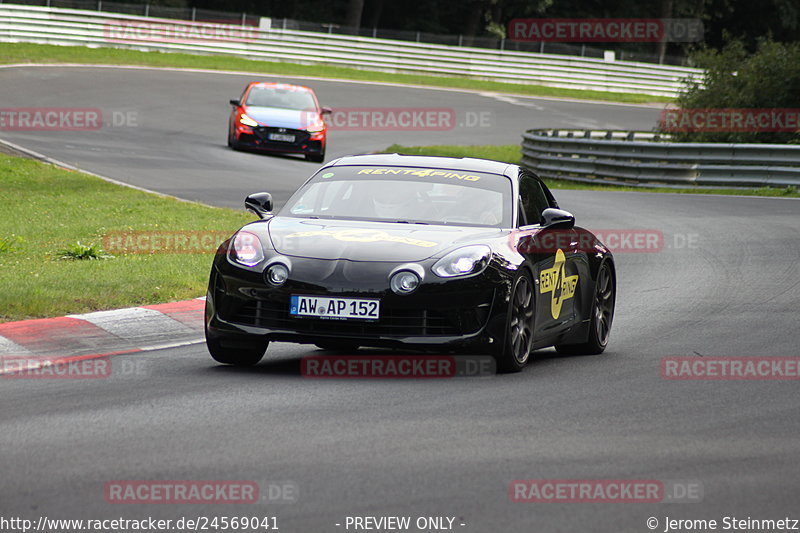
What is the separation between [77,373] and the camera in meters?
7.87

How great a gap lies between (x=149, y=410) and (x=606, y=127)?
3900 cm

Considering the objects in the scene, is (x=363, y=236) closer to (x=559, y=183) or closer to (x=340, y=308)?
(x=340, y=308)

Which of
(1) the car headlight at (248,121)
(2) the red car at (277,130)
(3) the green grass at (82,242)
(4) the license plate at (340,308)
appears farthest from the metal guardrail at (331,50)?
(4) the license plate at (340,308)

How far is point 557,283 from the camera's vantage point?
9.14 m

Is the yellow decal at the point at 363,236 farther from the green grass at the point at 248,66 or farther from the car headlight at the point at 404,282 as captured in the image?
the green grass at the point at 248,66

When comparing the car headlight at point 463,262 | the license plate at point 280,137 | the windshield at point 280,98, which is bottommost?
the license plate at point 280,137

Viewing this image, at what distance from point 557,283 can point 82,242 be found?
22.8 ft

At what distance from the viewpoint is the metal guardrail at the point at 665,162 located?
84.5 feet

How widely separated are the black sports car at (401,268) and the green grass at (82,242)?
2183mm

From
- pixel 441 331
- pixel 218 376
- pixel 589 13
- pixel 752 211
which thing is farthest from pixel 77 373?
pixel 589 13

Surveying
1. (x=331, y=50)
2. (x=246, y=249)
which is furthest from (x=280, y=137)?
(x=331, y=50)

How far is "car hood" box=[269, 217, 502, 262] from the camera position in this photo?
7918 mm

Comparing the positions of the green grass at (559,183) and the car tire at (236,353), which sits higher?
the car tire at (236,353)

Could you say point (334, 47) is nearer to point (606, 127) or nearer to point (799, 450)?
point (606, 127)
